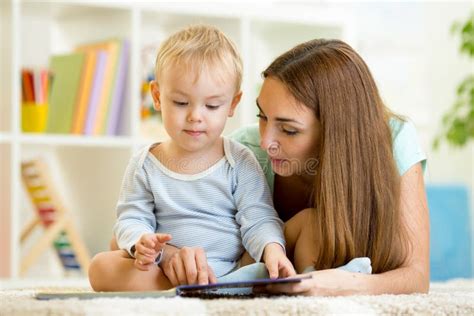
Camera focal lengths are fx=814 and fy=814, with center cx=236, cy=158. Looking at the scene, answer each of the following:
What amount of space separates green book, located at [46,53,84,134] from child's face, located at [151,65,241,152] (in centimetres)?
163

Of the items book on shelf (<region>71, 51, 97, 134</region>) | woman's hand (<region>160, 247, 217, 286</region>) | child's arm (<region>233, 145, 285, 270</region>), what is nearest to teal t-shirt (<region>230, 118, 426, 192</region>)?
child's arm (<region>233, 145, 285, 270</region>)

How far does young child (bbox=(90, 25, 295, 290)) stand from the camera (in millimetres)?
1446

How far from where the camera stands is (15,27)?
2.99 meters

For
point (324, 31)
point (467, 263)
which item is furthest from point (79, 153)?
point (467, 263)

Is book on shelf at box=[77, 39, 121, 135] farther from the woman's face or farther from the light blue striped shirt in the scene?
the woman's face

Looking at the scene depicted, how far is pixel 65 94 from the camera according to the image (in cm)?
309

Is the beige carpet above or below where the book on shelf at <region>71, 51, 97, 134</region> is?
below

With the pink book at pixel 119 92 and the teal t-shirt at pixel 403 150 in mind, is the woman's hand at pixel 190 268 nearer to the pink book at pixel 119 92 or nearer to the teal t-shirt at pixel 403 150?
the teal t-shirt at pixel 403 150

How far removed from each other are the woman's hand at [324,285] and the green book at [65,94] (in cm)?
189

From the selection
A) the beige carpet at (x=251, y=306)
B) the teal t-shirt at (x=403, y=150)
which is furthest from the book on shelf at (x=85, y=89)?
the beige carpet at (x=251, y=306)

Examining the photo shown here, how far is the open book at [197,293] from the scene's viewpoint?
3.83 ft

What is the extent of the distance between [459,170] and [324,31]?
118 cm

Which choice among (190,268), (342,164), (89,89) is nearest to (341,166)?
(342,164)

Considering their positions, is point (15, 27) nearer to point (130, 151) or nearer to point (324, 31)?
point (130, 151)
